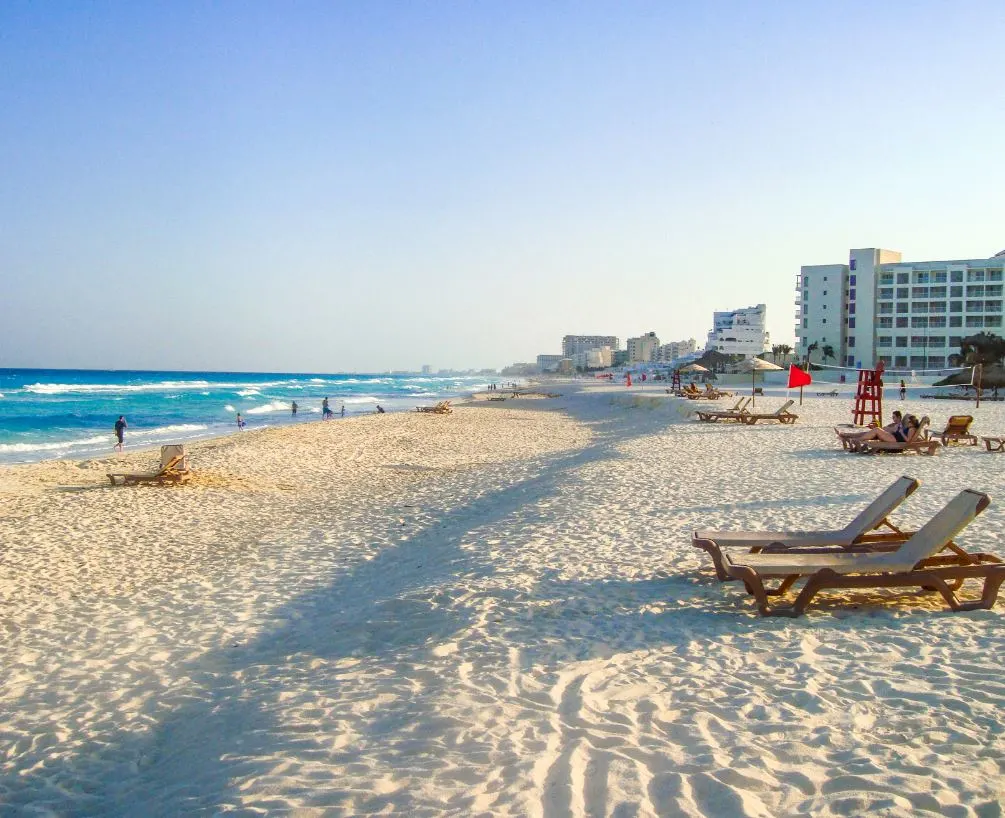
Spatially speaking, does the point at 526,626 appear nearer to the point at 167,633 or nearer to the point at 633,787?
the point at 633,787

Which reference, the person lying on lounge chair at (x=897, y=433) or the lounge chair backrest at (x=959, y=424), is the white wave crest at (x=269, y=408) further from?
the lounge chair backrest at (x=959, y=424)

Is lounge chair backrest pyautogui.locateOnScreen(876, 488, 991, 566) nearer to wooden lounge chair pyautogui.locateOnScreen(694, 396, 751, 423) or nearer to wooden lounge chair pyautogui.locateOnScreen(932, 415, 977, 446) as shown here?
wooden lounge chair pyautogui.locateOnScreen(932, 415, 977, 446)

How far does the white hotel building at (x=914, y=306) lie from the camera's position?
78688mm

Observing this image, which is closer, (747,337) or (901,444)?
(901,444)

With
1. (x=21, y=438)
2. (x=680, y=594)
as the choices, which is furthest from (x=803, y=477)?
(x=21, y=438)

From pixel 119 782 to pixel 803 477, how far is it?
430 inches

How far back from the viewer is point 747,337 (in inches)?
3696

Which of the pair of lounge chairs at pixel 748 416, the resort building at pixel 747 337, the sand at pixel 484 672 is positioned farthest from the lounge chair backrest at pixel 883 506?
the resort building at pixel 747 337

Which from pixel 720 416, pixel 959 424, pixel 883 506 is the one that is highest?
pixel 959 424

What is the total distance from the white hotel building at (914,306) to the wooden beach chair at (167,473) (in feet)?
249

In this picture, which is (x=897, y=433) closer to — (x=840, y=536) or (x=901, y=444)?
(x=901, y=444)

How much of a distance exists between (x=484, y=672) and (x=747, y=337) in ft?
310

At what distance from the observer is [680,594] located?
6.37 m

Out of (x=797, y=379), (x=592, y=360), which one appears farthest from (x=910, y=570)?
(x=592, y=360)
